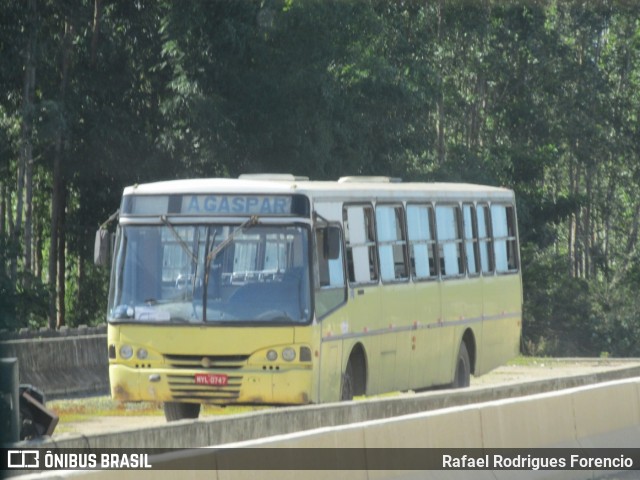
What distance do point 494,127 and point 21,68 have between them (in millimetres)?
23624

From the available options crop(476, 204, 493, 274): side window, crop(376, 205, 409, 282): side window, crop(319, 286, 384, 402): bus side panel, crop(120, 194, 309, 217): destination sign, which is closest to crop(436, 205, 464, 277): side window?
crop(476, 204, 493, 274): side window

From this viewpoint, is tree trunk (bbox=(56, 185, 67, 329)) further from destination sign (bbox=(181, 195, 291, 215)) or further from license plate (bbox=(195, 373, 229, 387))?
license plate (bbox=(195, 373, 229, 387))

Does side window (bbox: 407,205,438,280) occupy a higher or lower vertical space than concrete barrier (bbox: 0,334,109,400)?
higher

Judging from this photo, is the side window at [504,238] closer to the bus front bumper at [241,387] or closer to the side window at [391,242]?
the side window at [391,242]

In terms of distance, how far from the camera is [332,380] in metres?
18.0

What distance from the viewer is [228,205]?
1786cm

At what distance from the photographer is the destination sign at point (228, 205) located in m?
17.8

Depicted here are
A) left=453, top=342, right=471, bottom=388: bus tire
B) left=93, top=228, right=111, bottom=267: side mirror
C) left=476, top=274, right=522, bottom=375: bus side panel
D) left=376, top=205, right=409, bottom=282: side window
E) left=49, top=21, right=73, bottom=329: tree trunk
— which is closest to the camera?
left=93, top=228, right=111, bottom=267: side mirror

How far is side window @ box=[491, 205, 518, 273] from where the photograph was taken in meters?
24.2

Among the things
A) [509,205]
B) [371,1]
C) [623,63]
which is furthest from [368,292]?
[623,63]

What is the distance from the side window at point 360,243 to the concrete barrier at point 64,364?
4442mm

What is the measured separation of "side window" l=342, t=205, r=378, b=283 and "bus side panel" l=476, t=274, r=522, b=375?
447cm

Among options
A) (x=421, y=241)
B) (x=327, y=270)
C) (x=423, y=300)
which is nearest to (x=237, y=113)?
(x=421, y=241)

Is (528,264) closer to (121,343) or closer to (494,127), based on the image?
(494,127)
